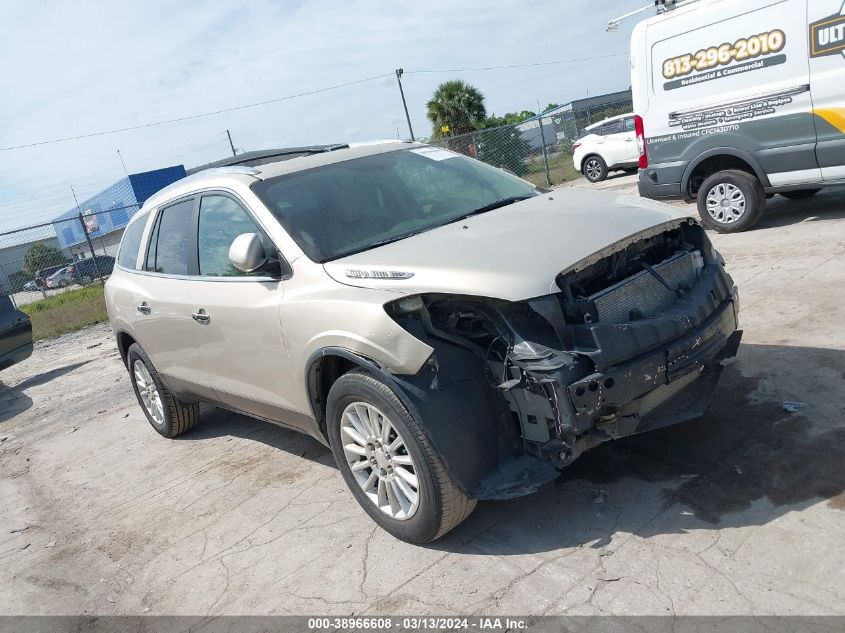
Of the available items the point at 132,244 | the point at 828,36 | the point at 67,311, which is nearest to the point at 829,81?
the point at 828,36

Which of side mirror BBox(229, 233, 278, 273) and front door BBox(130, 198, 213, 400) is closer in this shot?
side mirror BBox(229, 233, 278, 273)

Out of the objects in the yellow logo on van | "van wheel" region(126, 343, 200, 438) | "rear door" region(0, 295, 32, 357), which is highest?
the yellow logo on van

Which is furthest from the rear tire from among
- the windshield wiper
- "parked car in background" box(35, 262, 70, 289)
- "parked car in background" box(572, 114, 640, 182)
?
"parked car in background" box(35, 262, 70, 289)

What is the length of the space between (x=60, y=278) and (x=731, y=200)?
19.7m

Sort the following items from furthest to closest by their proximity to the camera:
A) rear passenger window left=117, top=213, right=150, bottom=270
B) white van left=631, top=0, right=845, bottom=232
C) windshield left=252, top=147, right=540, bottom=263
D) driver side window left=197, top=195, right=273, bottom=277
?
white van left=631, top=0, right=845, bottom=232 → rear passenger window left=117, top=213, right=150, bottom=270 → driver side window left=197, top=195, right=273, bottom=277 → windshield left=252, top=147, right=540, bottom=263

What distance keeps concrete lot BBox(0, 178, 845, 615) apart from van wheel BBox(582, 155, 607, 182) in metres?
12.5

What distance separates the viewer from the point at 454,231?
3588 millimetres

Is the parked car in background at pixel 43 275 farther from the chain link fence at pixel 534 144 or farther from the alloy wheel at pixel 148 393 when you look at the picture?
the alloy wheel at pixel 148 393

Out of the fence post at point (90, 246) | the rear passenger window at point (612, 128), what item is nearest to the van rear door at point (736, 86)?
the rear passenger window at point (612, 128)

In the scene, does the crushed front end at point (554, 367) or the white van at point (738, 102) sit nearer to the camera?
the crushed front end at point (554, 367)

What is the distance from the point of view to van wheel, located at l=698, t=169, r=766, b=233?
7914 mm

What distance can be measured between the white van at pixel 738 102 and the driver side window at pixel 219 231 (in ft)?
19.4

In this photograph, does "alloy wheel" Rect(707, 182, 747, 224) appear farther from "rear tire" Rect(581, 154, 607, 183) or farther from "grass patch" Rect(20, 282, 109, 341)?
"grass patch" Rect(20, 282, 109, 341)

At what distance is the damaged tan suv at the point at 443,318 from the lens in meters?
2.96
